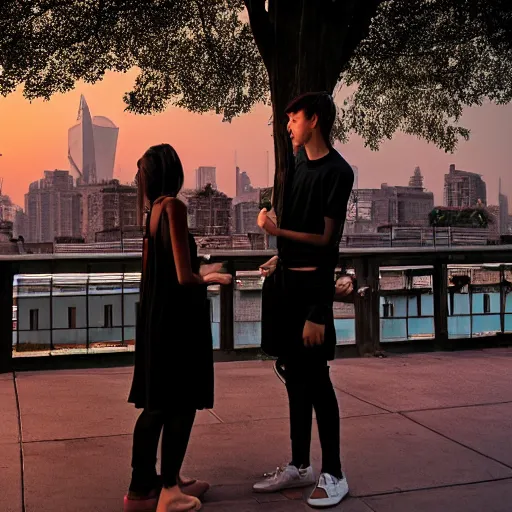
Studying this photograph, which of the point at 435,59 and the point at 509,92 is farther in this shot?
the point at 509,92

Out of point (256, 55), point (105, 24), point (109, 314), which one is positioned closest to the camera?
point (109, 314)

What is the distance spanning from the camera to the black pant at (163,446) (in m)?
2.64

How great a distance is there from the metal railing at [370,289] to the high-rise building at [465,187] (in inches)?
230

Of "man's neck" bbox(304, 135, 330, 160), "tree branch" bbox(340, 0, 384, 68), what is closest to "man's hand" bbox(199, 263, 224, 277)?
"man's neck" bbox(304, 135, 330, 160)

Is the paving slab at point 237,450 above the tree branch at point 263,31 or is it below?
below

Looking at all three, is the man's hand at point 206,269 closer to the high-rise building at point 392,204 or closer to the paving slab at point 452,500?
the paving slab at point 452,500

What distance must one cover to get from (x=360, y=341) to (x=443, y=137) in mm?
6446

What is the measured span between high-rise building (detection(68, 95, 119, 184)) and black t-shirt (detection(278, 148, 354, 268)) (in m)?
7.09

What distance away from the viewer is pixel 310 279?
283 centimetres

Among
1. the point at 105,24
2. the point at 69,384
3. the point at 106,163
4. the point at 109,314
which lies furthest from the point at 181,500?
the point at 106,163

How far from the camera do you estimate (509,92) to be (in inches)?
→ 465

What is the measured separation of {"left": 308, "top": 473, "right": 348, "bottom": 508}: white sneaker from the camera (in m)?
2.79

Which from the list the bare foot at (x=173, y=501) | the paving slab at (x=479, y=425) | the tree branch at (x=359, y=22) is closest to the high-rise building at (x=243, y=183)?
the tree branch at (x=359, y=22)

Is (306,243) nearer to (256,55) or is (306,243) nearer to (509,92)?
(256,55)
